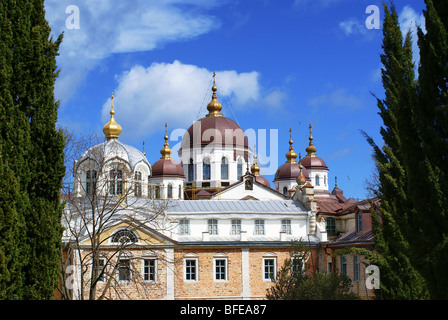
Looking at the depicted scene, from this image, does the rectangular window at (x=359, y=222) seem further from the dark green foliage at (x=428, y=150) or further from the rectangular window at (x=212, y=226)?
the dark green foliage at (x=428, y=150)

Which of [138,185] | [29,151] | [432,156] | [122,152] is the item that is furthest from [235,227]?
[432,156]

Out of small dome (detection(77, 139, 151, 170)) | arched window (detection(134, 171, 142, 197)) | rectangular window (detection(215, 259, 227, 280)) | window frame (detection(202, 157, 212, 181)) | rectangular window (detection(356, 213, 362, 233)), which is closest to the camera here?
rectangular window (detection(356, 213, 362, 233))

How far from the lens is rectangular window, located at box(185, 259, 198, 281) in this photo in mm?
34500

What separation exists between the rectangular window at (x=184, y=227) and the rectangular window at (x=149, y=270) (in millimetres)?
2978

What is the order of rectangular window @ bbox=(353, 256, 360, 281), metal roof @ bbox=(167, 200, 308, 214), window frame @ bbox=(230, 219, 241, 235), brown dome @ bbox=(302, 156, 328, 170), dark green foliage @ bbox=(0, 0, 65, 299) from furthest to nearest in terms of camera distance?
brown dome @ bbox=(302, 156, 328, 170) < metal roof @ bbox=(167, 200, 308, 214) < window frame @ bbox=(230, 219, 241, 235) < rectangular window @ bbox=(353, 256, 360, 281) < dark green foliage @ bbox=(0, 0, 65, 299)

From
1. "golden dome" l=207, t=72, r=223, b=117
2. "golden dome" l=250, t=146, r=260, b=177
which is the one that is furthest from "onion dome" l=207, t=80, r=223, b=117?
"golden dome" l=250, t=146, r=260, b=177

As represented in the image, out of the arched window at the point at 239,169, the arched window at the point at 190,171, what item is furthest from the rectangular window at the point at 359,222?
the arched window at the point at 190,171

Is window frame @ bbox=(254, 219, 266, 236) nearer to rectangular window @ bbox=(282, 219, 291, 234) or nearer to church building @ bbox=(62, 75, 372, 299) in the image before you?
church building @ bbox=(62, 75, 372, 299)

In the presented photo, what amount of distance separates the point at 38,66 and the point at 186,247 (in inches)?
824

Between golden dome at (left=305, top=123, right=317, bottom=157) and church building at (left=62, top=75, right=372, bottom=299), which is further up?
golden dome at (left=305, top=123, right=317, bottom=157)

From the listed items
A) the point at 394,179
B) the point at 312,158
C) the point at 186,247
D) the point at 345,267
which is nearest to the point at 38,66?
the point at 394,179

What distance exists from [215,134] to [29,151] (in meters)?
44.6

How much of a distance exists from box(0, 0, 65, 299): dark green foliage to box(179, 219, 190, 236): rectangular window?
836 inches

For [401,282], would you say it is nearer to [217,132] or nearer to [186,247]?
[186,247]
